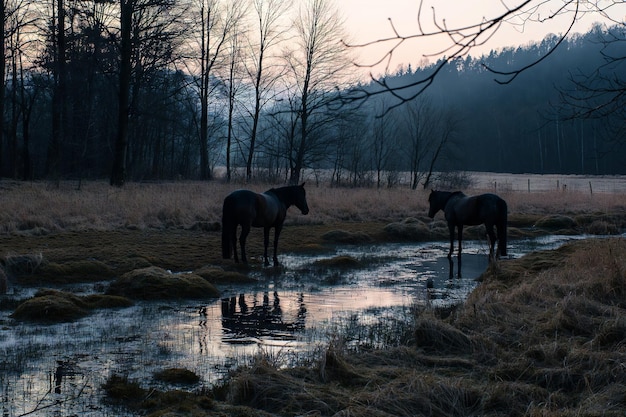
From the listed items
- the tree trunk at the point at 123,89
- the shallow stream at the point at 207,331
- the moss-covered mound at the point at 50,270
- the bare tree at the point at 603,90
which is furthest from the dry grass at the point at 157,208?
the bare tree at the point at 603,90

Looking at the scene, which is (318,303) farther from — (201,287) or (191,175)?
(191,175)

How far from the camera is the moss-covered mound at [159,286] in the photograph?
9474 mm

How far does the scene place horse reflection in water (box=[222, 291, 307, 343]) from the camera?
7.48 meters

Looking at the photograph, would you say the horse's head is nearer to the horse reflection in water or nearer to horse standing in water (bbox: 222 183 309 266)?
horse standing in water (bbox: 222 183 309 266)

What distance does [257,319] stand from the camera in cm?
832

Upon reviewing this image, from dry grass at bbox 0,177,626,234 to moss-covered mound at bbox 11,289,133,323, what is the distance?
22.6ft

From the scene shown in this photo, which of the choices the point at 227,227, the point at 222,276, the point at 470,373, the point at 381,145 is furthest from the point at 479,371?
the point at 381,145

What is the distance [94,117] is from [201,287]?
28.4 m

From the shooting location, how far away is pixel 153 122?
38719 millimetres

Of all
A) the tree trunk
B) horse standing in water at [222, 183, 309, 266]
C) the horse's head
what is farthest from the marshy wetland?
the tree trunk

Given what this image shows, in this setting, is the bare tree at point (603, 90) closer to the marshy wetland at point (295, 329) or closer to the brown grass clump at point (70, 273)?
the marshy wetland at point (295, 329)

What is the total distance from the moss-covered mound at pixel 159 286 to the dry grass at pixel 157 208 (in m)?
6.13

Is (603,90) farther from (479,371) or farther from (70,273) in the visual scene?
(70,273)

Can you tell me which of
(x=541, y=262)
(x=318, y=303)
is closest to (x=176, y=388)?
(x=318, y=303)
